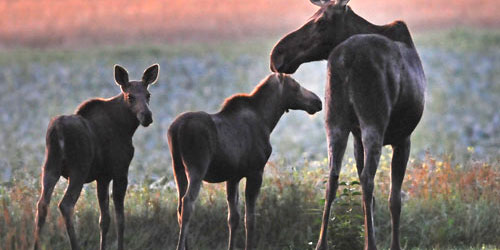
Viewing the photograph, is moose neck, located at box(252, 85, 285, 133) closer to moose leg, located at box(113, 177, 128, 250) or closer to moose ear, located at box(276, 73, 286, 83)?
moose ear, located at box(276, 73, 286, 83)

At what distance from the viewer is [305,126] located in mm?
29922

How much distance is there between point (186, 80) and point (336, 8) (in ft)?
87.8

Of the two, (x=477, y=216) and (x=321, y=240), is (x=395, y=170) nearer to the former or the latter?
(x=321, y=240)

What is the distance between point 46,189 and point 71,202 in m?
0.26

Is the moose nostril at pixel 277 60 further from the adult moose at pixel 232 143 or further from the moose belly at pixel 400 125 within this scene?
the moose belly at pixel 400 125

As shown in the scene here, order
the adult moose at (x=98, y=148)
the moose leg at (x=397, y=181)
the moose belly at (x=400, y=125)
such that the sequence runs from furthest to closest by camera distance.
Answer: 1. the moose leg at (x=397, y=181)
2. the adult moose at (x=98, y=148)
3. the moose belly at (x=400, y=125)

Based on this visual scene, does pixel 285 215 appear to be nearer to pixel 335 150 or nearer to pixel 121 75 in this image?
pixel 121 75

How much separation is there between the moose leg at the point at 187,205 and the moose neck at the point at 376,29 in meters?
2.01

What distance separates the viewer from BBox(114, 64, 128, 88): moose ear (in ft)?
32.3

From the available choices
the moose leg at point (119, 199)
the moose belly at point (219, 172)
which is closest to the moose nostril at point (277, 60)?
the moose belly at point (219, 172)

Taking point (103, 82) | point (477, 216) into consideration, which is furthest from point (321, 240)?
point (103, 82)

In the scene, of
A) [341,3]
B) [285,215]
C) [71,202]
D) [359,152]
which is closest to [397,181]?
[359,152]

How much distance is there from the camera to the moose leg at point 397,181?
9648 mm

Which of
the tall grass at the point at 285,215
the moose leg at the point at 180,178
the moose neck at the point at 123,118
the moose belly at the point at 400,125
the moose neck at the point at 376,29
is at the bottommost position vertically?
the tall grass at the point at 285,215
